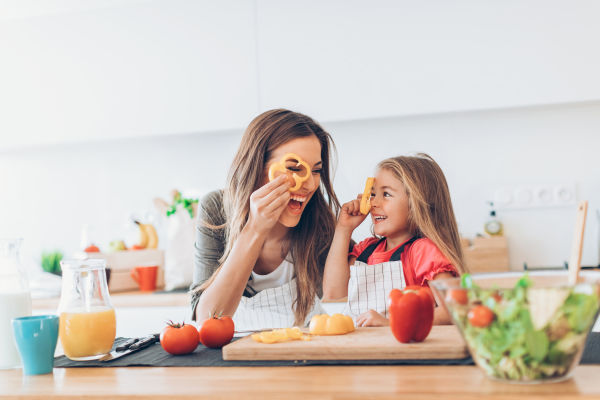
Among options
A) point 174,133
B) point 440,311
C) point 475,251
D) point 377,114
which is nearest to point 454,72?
point 377,114

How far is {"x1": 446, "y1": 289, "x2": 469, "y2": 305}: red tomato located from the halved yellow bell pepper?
1.15 ft

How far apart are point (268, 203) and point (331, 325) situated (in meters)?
0.53

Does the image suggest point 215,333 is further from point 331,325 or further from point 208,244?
point 208,244

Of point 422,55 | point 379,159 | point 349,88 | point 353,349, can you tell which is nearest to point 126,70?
point 349,88

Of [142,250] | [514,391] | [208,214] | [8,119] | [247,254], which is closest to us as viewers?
[514,391]

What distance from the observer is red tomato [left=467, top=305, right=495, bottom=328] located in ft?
2.76

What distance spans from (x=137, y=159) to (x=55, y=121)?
0.49m

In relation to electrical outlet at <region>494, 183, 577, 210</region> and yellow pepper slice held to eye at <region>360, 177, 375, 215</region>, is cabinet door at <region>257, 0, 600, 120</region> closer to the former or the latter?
electrical outlet at <region>494, 183, 577, 210</region>

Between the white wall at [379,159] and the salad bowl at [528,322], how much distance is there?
176 cm

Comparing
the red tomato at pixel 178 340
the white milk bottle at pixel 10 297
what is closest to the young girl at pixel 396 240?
the red tomato at pixel 178 340

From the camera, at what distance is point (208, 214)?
1917mm

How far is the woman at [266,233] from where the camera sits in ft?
5.47

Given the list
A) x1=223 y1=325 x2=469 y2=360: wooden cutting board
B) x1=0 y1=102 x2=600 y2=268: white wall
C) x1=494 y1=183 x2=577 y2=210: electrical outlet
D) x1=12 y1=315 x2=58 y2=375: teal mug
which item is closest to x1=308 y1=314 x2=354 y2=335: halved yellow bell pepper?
x1=223 y1=325 x2=469 y2=360: wooden cutting board

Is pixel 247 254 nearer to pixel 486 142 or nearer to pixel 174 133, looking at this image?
pixel 174 133
